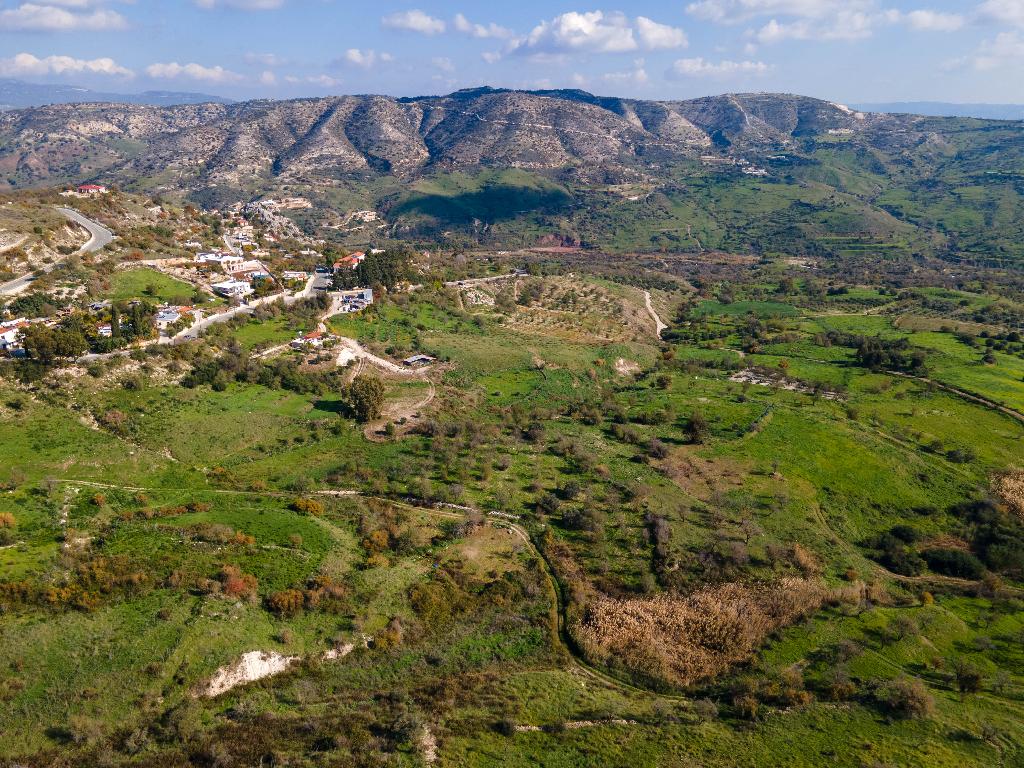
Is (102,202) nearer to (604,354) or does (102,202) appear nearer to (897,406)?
(604,354)

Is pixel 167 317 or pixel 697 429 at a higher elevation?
pixel 167 317

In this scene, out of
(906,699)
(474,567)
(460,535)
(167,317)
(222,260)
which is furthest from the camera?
(222,260)

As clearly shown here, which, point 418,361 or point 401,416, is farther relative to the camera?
point 418,361

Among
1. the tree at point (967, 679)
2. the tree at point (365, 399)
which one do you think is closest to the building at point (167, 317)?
the tree at point (365, 399)

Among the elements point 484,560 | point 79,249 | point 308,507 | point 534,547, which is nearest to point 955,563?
point 534,547

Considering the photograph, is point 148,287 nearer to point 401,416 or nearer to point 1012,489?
point 401,416

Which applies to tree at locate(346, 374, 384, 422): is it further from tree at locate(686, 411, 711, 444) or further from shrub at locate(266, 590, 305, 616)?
tree at locate(686, 411, 711, 444)

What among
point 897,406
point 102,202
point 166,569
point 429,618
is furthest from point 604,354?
point 102,202

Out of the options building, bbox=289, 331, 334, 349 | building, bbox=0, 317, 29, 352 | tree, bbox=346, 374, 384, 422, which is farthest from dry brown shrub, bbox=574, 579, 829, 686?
building, bbox=0, 317, 29, 352
